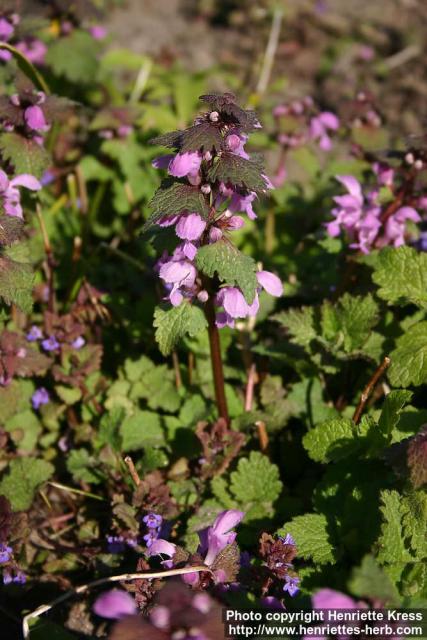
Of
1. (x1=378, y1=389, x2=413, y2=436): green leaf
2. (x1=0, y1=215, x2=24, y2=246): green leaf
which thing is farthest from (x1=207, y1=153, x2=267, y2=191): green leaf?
(x1=378, y1=389, x2=413, y2=436): green leaf

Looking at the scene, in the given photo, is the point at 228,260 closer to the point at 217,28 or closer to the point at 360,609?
the point at 360,609

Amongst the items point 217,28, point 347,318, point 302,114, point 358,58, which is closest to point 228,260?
point 347,318

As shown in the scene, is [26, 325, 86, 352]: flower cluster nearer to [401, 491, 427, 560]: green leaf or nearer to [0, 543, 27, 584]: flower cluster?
[0, 543, 27, 584]: flower cluster

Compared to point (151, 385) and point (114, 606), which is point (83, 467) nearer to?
point (151, 385)

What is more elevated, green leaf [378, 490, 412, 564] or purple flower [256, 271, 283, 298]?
purple flower [256, 271, 283, 298]

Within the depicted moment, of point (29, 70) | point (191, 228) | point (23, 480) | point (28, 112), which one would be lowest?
point (23, 480)

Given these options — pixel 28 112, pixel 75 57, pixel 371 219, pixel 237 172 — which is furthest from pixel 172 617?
pixel 75 57
